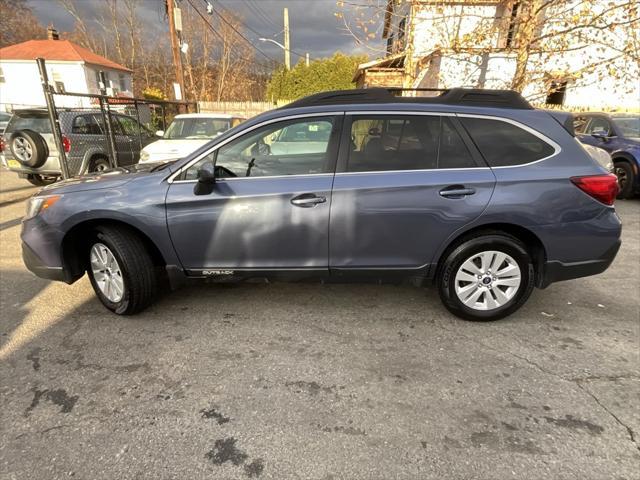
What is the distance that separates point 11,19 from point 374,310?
5418cm

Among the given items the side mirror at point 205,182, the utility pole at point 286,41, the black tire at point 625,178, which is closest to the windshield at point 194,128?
the side mirror at point 205,182

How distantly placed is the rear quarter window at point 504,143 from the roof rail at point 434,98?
201mm

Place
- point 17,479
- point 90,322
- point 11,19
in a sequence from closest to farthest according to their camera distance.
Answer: point 17,479 < point 90,322 < point 11,19

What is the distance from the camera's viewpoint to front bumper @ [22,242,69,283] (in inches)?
130

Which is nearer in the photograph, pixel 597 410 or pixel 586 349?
pixel 597 410

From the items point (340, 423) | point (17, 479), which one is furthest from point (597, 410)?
point (17, 479)

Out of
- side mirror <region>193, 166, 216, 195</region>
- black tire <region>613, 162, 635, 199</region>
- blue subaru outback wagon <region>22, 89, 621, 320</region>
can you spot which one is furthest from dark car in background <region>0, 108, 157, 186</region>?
black tire <region>613, 162, 635, 199</region>

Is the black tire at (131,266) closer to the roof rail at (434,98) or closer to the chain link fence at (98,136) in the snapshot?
the roof rail at (434,98)

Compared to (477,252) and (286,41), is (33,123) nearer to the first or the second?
A: (477,252)

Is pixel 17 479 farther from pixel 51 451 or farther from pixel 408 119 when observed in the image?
pixel 408 119

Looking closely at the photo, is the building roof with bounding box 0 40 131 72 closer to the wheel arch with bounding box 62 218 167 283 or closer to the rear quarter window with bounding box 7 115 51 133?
the rear quarter window with bounding box 7 115 51 133

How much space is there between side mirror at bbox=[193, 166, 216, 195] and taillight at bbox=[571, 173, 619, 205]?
2706 mm

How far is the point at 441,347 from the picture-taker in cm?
296

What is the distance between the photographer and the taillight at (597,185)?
→ 2924 mm
